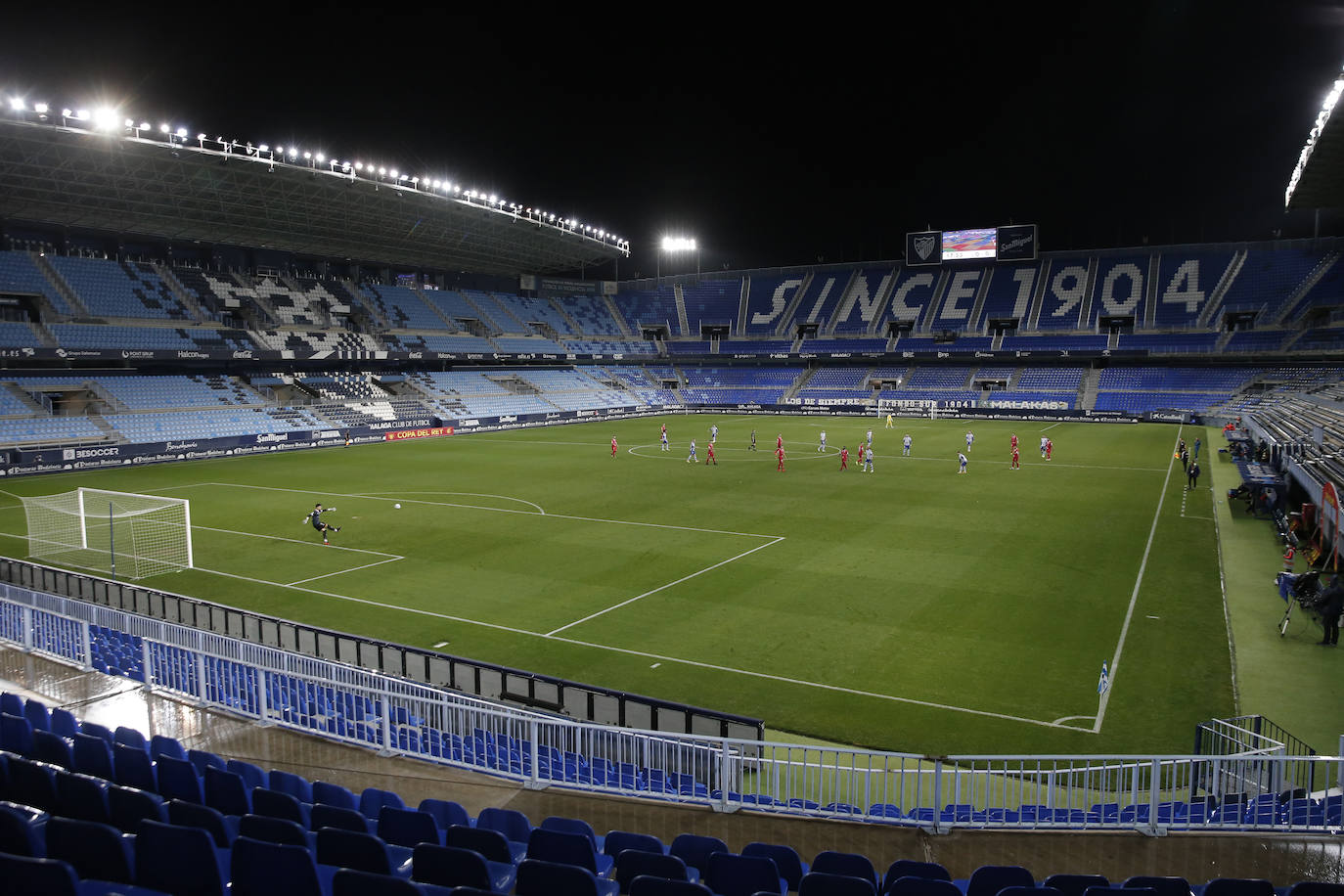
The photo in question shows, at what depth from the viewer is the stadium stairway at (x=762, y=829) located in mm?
→ 6570

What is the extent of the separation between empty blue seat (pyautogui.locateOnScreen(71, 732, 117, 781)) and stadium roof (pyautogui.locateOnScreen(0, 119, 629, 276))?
40.2 m

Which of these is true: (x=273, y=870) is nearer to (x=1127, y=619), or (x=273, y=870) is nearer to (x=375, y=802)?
(x=375, y=802)

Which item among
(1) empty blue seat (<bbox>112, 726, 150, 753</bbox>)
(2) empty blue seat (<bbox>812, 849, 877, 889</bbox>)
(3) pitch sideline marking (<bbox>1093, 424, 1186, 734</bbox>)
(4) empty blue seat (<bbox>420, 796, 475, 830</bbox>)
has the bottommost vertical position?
(3) pitch sideline marking (<bbox>1093, 424, 1186, 734</bbox>)

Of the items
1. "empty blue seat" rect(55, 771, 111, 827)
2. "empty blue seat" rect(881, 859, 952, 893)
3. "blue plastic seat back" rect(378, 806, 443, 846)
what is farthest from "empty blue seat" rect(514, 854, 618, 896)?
"empty blue seat" rect(55, 771, 111, 827)

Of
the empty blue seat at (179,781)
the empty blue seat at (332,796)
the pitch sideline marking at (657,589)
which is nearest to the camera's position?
the empty blue seat at (179,781)

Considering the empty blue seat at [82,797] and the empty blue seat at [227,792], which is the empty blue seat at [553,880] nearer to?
the empty blue seat at [227,792]

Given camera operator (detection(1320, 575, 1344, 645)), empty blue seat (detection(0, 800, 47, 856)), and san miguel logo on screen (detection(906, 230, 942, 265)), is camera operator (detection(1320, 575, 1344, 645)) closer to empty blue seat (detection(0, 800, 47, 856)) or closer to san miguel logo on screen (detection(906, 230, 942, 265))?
empty blue seat (detection(0, 800, 47, 856))

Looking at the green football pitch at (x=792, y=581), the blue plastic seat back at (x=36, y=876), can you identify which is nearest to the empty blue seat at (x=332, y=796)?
the blue plastic seat back at (x=36, y=876)

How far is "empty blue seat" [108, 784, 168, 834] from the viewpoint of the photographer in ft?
19.1

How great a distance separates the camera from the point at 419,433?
5641 cm

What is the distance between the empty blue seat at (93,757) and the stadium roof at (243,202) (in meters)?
40.2

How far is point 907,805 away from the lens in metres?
9.85

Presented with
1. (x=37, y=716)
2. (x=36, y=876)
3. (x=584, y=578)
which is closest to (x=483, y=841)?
(x=36, y=876)

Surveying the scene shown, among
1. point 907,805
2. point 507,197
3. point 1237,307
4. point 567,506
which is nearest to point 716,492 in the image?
point 567,506
